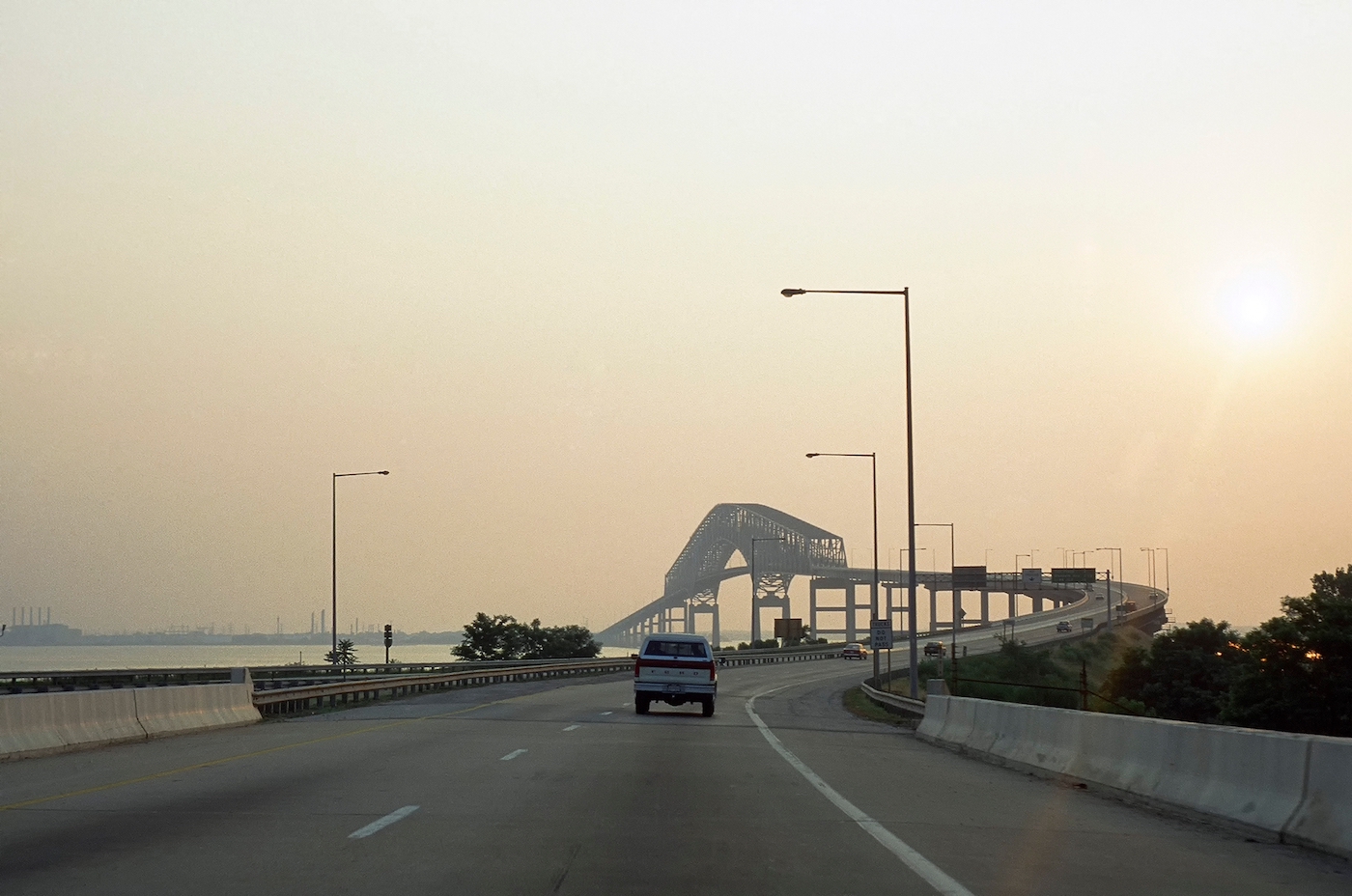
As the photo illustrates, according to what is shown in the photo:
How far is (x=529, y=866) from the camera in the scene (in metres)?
9.98

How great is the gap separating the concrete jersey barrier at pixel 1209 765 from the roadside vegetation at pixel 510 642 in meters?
92.3

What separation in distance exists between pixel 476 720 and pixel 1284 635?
3144 cm

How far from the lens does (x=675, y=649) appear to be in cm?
3575

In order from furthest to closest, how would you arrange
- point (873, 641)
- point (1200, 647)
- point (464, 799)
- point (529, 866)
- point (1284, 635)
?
1. point (1200, 647)
2. point (873, 641)
3. point (1284, 635)
4. point (464, 799)
5. point (529, 866)

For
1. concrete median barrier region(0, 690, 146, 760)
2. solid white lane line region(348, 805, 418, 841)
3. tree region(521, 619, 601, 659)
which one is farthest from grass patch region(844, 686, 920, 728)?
tree region(521, 619, 601, 659)

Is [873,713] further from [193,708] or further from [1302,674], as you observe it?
[193,708]

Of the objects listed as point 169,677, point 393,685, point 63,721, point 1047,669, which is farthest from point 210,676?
point 1047,669

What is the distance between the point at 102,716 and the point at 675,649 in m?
15.8

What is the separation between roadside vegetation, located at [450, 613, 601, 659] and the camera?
366 feet

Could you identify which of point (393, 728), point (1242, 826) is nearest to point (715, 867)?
point (1242, 826)

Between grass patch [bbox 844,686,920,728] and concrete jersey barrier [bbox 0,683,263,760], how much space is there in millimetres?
15648

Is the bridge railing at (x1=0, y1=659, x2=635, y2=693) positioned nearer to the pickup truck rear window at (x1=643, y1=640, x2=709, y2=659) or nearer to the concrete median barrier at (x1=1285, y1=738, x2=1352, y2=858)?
the pickup truck rear window at (x1=643, y1=640, x2=709, y2=659)

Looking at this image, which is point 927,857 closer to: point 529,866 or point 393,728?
point 529,866

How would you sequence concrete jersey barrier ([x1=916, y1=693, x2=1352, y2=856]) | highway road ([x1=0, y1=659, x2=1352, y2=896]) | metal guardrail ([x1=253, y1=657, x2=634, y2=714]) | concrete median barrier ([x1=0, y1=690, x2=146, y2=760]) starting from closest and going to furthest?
1. highway road ([x1=0, y1=659, x2=1352, y2=896])
2. concrete jersey barrier ([x1=916, y1=693, x2=1352, y2=856])
3. concrete median barrier ([x1=0, y1=690, x2=146, y2=760])
4. metal guardrail ([x1=253, y1=657, x2=634, y2=714])
